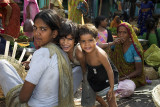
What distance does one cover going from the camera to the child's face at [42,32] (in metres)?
1.53

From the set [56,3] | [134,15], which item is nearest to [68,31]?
[56,3]

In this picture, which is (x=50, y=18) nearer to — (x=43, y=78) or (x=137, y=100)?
(x=43, y=78)

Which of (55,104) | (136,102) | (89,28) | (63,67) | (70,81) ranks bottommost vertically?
(136,102)

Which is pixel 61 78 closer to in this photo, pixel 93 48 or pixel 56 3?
pixel 93 48

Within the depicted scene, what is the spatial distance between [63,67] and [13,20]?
284 centimetres

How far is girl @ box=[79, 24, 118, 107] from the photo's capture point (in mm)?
1993

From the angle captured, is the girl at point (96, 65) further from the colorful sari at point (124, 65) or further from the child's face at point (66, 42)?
the colorful sari at point (124, 65)

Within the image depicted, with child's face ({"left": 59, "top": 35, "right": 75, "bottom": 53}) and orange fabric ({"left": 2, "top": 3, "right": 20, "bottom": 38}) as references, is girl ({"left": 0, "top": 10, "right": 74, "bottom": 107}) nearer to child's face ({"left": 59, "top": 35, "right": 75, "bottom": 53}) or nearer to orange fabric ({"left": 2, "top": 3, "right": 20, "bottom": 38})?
child's face ({"left": 59, "top": 35, "right": 75, "bottom": 53})

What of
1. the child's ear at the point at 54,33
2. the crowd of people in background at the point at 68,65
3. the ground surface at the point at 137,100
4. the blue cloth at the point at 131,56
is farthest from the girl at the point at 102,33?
the child's ear at the point at 54,33

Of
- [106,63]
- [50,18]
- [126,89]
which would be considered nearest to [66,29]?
[50,18]

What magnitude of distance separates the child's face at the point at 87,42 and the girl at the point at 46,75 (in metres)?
0.38

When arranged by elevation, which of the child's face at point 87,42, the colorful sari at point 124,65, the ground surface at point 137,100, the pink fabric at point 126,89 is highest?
the child's face at point 87,42

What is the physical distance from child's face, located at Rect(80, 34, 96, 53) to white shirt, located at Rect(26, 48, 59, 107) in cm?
54

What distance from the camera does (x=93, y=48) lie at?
2070 mm
